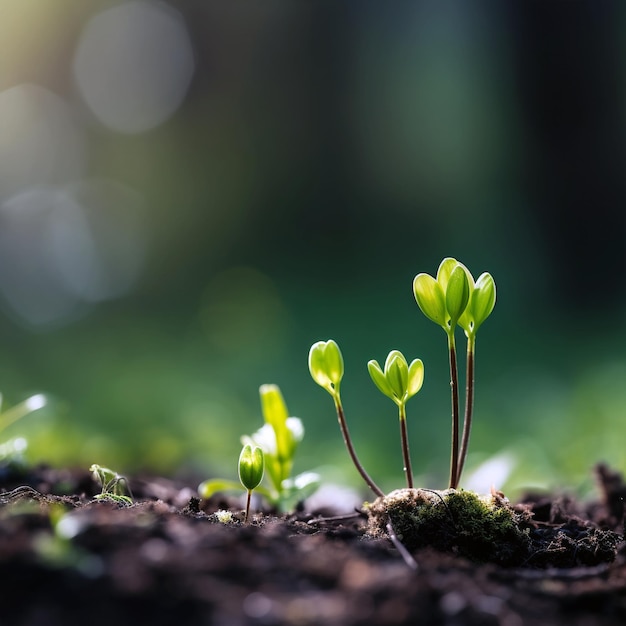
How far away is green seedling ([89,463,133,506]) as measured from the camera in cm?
158

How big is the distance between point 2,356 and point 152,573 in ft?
25.5

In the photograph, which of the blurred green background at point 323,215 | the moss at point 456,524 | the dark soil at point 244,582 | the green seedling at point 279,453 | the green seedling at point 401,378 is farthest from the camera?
the blurred green background at point 323,215

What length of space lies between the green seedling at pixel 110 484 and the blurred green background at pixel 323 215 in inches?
99.7

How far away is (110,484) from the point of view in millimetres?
1736

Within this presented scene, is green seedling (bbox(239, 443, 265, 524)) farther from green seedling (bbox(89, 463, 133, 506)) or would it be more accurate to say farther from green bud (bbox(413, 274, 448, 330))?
green bud (bbox(413, 274, 448, 330))

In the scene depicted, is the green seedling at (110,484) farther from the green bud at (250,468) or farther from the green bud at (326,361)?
the green bud at (326,361)

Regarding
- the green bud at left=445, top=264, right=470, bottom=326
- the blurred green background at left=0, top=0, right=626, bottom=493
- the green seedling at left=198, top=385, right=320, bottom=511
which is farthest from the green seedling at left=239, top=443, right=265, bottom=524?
the blurred green background at left=0, top=0, right=626, bottom=493

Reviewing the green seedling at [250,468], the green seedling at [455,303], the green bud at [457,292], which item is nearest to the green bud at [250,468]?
the green seedling at [250,468]

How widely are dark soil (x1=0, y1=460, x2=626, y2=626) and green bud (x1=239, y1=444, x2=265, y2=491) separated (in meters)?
0.26

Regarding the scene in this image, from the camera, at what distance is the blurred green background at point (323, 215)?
5848 mm

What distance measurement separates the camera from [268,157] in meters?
10.5

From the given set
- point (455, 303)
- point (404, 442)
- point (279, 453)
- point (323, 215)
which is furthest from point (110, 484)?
point (323, 215)

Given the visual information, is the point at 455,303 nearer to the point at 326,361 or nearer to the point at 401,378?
the point at 401,378

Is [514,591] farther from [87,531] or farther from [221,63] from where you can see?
[221,63]
